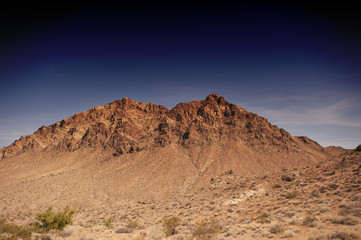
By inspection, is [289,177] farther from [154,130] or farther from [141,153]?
[154,130]

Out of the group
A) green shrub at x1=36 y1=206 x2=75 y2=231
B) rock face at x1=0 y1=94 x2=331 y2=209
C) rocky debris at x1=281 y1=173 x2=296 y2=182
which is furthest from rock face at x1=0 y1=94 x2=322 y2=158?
green shrub at x1=36 y1=206 x2=75 y2=231

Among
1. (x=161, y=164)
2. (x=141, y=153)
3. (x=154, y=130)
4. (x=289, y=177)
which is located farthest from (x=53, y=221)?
(x=154, y=130)

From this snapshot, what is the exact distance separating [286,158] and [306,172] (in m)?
60.9

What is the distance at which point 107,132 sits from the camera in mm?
112562

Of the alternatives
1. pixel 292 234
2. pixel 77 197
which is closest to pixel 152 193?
pixel 77 197

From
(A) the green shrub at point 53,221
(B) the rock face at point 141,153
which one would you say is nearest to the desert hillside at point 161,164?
(B) the rock face at point 141,153

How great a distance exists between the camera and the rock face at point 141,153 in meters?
64.9

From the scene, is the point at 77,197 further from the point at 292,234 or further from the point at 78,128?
the point at 78,128

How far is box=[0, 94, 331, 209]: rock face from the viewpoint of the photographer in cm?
6488

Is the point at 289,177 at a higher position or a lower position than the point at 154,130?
lower

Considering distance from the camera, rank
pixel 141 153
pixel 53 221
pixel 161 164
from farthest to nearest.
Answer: pixel 141 153 → pixel 161 164 → pixel 53 221

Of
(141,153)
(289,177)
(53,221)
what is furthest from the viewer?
(141,153)

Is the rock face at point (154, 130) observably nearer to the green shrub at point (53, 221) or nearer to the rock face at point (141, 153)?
the rock face at point (141, 153)

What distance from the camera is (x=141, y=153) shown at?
91.9 meters
